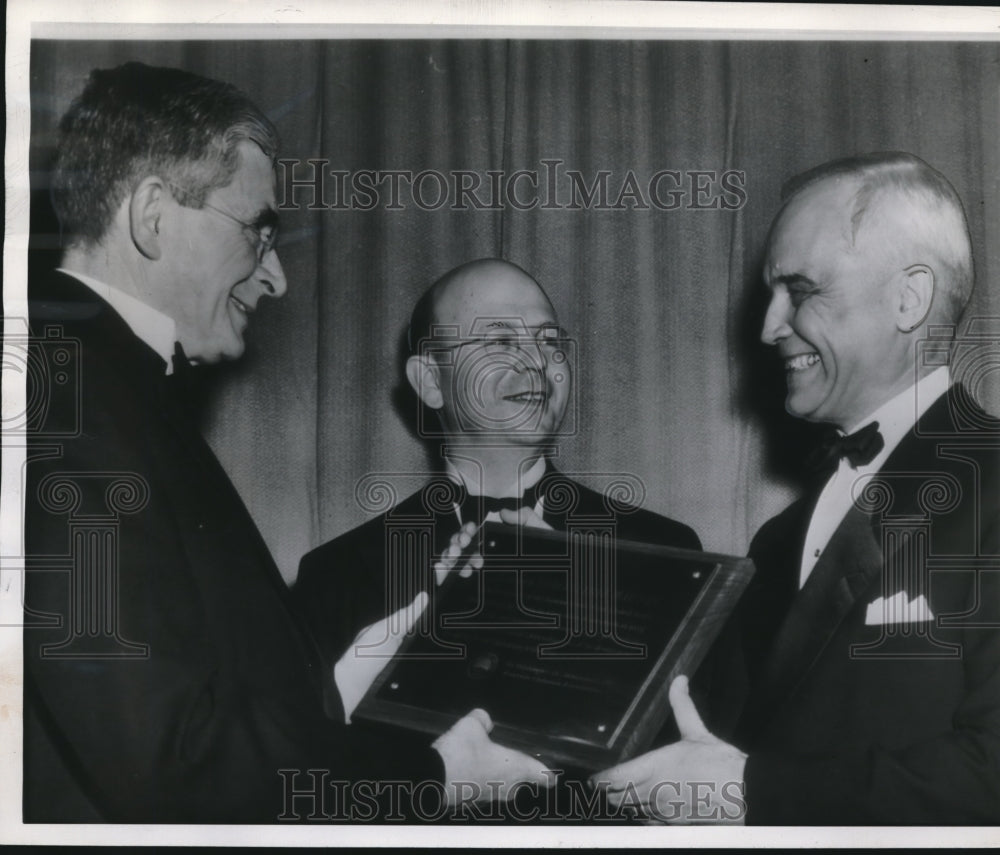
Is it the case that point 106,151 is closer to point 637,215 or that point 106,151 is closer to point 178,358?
point 178,358

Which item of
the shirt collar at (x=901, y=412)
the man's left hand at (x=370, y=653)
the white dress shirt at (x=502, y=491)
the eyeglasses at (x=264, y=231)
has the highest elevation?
the eyeglasses at (x=264, y=231)

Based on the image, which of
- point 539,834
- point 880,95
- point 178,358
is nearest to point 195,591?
point 178,358

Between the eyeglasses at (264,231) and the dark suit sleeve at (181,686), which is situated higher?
the eyeglasses at (264,231)

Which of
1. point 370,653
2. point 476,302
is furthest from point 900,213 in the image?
point 370,653

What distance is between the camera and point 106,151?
3.38 m

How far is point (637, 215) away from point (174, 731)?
2.23 m

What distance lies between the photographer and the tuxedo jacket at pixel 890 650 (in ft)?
10.8

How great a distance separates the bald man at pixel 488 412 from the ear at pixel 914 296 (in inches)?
38.5

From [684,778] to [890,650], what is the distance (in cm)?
77

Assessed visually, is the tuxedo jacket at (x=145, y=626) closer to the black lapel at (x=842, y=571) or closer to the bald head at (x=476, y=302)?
the bald head at (x=476, y=302)

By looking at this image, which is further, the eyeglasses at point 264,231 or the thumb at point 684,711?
the eyeglasses at point 264,231

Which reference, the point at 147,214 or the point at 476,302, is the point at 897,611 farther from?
the point at 147,214

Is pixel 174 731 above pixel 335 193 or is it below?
below
